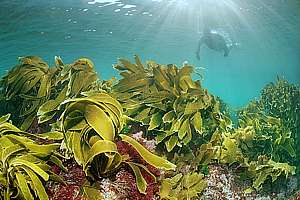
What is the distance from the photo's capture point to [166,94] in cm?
238

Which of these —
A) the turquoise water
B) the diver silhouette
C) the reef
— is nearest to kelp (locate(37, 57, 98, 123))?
the reef

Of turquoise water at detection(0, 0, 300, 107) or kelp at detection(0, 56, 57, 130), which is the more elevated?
kelp at detection(0, 56, 57, 130)

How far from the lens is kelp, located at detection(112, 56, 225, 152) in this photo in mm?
2232

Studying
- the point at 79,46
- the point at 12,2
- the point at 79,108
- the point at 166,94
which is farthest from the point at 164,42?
the point at 79,108

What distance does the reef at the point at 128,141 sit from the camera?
1501 millimetres

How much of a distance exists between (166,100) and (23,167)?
121 centimetres

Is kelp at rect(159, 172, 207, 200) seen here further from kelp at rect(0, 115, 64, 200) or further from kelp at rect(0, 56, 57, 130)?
kelp at rect(0, 56, 57, 130)

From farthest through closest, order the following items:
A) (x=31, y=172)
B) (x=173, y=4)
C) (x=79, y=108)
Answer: (x=173, y=4), (x=79, y=108), (x=31, y=172)

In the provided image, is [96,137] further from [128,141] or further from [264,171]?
[264,171]

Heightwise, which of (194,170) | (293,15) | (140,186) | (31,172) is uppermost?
(31,172)

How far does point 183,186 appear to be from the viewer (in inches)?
81.4

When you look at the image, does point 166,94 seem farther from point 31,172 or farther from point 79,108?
point 31,172

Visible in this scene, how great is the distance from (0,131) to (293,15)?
44.3 feet

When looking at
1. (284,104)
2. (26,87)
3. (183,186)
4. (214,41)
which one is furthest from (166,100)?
(214,41)
